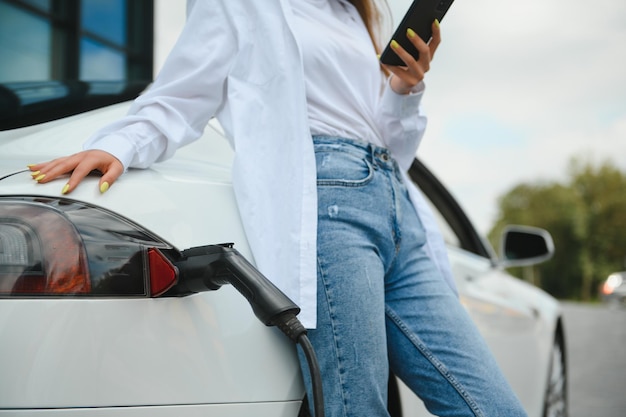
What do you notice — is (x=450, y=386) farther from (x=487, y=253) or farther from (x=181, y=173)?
(x=487, y=253)

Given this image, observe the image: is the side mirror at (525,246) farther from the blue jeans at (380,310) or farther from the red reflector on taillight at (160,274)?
the red reflector on taillight at (160,274)

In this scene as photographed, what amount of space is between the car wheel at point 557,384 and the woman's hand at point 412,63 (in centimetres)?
179

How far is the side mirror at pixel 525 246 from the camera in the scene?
10.7ft

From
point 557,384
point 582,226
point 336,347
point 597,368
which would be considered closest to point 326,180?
point 336,347

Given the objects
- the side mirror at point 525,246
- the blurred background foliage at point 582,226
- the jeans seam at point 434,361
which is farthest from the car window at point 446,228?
the blurred background foliage at point 582,226

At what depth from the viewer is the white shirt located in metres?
1.41

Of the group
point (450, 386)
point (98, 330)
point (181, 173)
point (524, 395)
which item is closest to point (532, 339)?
point (524, 395)

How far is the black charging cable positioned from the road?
12.0ft

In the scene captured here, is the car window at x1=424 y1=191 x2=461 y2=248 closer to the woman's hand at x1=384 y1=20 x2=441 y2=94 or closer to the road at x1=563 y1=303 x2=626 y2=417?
the woman's hand at x1=384 y1=20 x2=441 y2=94

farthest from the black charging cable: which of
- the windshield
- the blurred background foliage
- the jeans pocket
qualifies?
the blurred background foliage

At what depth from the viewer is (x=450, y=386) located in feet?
5.05

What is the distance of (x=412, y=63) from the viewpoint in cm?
161

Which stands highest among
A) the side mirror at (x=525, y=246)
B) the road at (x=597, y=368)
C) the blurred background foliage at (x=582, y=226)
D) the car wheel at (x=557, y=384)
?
the side mirror at (x=525, y=246)

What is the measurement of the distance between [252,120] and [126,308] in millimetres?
571
